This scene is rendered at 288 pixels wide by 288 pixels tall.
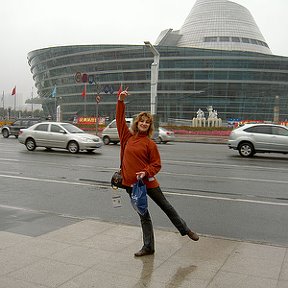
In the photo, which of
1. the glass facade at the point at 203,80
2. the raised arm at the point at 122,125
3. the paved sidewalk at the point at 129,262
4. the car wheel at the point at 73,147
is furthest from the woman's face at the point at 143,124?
the glass facade at the point at 203,80

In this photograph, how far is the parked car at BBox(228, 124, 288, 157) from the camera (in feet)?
59.5

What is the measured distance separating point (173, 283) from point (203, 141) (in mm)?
28041

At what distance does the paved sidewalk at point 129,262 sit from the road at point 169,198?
62 cm

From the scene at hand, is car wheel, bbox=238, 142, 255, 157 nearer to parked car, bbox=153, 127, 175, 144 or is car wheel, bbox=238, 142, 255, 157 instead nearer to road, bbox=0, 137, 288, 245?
road, bbox=0, 137, 288, 245

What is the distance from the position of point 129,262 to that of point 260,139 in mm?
14813

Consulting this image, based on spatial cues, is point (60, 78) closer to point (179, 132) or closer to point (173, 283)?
point (179, 132)

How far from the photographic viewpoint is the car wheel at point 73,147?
18891mm

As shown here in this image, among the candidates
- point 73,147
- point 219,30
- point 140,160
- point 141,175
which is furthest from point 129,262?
point 219,30

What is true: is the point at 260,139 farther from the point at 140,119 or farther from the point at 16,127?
the point at 16,127

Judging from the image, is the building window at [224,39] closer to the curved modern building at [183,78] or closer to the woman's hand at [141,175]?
the curved modern building at [183,78]

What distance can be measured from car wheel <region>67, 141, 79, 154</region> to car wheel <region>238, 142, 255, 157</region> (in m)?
7.56

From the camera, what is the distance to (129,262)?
4.61m

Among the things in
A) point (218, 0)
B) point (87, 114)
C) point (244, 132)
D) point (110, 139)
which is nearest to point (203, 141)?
point (110, 139)

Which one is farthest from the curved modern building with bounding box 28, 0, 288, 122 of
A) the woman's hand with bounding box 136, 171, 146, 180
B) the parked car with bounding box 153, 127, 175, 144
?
the woman's hand with bounding box 136, 171, 146, 180
